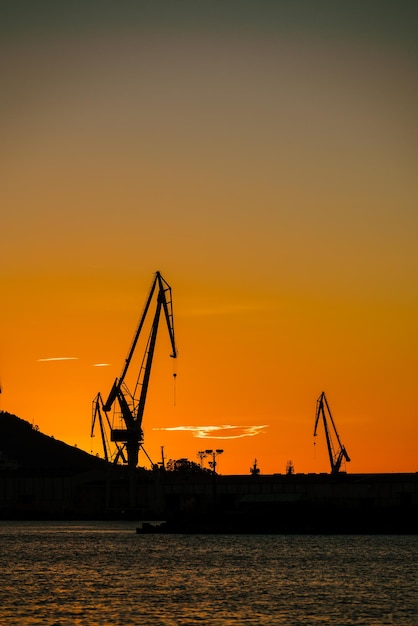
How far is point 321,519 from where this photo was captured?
158375mm

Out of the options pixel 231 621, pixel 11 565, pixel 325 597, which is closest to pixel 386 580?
pixel 325 597

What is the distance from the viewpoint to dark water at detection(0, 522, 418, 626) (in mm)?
72688

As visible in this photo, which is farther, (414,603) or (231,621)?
(414,603)

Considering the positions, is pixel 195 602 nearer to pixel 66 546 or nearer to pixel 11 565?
pixel 11 565

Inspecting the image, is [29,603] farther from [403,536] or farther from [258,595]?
[403,536]

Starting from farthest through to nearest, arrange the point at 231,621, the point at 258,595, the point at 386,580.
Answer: the point at 386,580 < the point at 258,595 < the point at 231,621

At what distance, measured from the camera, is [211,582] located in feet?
303

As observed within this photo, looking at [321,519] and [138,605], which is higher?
[321,519]

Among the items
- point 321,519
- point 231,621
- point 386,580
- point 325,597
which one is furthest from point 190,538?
point 231,621

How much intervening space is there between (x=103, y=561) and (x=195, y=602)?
3417 cm

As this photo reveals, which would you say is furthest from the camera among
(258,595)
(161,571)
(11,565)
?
(11,565)

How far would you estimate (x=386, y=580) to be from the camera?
93.0 meters

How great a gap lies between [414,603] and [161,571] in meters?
27.5

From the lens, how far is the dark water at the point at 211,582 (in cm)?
7269
